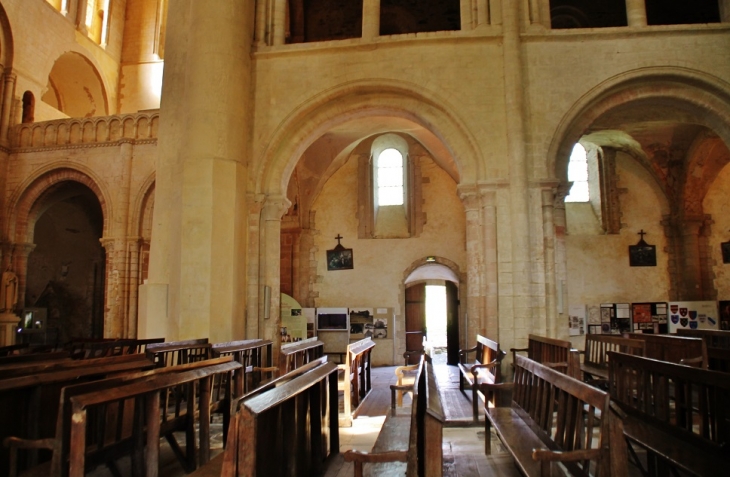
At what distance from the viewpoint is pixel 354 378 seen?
7410mm

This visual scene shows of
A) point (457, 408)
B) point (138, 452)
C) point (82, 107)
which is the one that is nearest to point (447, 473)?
point (138, 452)

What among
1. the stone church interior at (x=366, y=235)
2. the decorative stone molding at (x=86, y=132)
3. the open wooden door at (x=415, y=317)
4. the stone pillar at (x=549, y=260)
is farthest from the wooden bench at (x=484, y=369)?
the decorative stone molding at (x=86, y=132)

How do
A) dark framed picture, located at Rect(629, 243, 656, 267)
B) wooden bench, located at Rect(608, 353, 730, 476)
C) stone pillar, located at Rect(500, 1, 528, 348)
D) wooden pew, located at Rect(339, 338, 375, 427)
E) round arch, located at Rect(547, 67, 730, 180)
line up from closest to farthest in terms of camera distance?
wooden bench, located at Rect(608, 353, 730, 476) < wooden pew, located at Rect(339, 338, 375, 427) < stone pillar, located at Rect(500, 1, 528, 348) < round arch, located at Rect(547, 67, 730, 180) < dark framed picture, located at Rect(629, 243, 656, 267)

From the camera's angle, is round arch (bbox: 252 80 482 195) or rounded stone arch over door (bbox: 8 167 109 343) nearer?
round arch (bbox: 252 80 482 195)

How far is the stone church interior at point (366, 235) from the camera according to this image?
3561 mm

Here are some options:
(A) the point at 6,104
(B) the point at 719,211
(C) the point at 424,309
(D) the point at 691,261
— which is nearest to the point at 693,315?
(D) the point at 691,261

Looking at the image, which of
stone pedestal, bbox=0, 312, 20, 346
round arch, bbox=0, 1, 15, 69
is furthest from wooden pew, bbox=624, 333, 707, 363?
round arch, bbox=0, 1, 15, 69

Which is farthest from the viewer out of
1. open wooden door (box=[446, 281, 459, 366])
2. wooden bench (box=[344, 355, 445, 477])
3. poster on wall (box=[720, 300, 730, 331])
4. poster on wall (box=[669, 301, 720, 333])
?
open wooden door (box=[446, 281, 459, 366])

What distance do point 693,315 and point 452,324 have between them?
573 cm

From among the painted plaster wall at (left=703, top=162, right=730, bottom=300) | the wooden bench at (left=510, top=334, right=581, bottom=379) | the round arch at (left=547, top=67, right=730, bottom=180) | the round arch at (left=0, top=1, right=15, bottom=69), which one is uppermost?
the round arch at (left=0, top=1, right=15, bottom=69)

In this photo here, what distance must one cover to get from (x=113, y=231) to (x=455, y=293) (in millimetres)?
8990

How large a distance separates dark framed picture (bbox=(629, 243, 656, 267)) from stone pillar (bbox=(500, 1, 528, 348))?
22.1 ft

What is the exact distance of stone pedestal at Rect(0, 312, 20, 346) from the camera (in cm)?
1352

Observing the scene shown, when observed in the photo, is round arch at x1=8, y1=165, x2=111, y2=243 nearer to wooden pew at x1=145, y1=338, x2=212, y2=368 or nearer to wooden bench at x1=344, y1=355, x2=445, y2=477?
wooden pew at x1=145, y1=338, x2=212, y2=368
